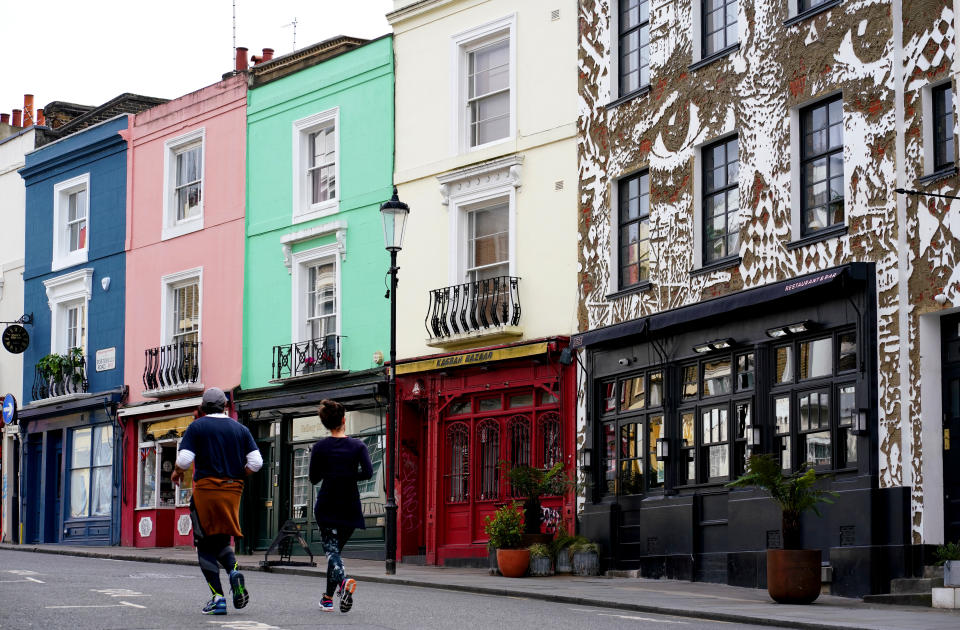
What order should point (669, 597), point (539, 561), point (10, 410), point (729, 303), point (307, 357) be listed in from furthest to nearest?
point (10, 410), point (307, 357), point (539, 561), point (729, 303), point (669, 597)

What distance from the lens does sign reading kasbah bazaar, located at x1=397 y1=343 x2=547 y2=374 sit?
23.7m

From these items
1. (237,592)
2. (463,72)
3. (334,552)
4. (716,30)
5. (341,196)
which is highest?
(463,72)

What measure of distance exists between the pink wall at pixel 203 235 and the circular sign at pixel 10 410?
4588mm

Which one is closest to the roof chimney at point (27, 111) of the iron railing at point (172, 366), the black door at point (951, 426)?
the iron railing at point (172, 366)

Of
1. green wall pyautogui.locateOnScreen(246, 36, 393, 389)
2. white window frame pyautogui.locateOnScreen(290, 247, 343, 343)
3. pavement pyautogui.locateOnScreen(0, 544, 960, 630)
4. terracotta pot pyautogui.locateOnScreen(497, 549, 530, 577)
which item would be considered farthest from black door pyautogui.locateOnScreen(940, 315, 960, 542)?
white window frame pyautogui.locateOnScreen(290, 247, 343, 343)

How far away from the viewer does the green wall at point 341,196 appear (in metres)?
27.2

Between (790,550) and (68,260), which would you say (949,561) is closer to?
(790,550)

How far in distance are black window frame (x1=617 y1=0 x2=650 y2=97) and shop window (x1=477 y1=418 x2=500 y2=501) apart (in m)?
5.82

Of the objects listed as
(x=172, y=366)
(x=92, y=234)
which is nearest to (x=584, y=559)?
(x=172, y=366)

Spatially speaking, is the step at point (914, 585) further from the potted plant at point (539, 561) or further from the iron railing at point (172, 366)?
the iron railing at point (172, 366)

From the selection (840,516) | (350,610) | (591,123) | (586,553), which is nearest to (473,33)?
(591,123)

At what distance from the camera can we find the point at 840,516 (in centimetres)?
1766

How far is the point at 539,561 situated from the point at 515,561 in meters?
0.35

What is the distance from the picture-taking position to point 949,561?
15.4 metres
